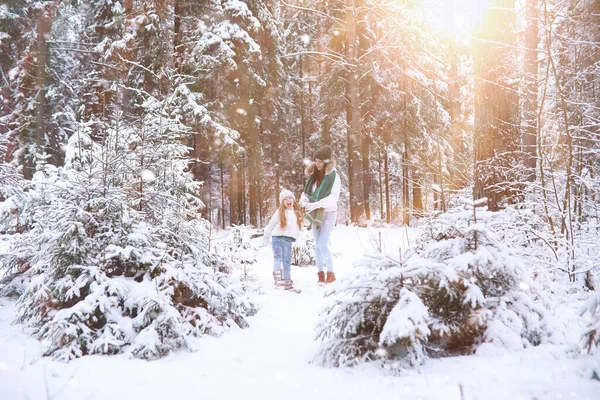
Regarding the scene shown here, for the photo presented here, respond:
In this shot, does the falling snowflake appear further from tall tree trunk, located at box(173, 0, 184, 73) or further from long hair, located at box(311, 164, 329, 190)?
tall tree trunk, located at box(173, 0, 184, 73)

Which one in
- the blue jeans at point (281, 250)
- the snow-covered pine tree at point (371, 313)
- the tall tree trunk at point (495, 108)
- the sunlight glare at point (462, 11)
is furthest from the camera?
the blue jeans at point (281, 250)

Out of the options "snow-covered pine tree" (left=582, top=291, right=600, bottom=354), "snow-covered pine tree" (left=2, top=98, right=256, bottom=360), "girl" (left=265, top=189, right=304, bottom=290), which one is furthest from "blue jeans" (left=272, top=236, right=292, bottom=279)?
"snow-covered pine tree" (left=582, top=291, right=600, bottom=354)

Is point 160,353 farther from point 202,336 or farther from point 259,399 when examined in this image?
point 259,399

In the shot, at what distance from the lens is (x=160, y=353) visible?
3100 millimetres

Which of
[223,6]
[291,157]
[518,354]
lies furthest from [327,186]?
[291,157]

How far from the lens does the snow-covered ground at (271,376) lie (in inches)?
81.7

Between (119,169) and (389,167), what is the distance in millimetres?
24240

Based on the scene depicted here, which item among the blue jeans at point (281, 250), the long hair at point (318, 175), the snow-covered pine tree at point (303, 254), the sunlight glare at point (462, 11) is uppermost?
the sunlight glare at point (462, 11)

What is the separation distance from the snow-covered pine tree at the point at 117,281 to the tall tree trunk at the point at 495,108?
350 cm

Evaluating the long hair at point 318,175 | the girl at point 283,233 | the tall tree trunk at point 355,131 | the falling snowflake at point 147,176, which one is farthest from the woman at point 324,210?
the tall tree trunk at point 355,131

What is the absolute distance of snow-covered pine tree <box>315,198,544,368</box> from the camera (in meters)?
2.55

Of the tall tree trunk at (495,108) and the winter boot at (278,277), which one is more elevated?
the tall tree trunk at (495,108)

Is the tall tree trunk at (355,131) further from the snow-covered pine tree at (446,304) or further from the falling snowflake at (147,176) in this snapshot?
the snow-covered pine tree at (446,304)

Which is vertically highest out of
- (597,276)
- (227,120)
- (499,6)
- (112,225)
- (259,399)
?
(227,120)
